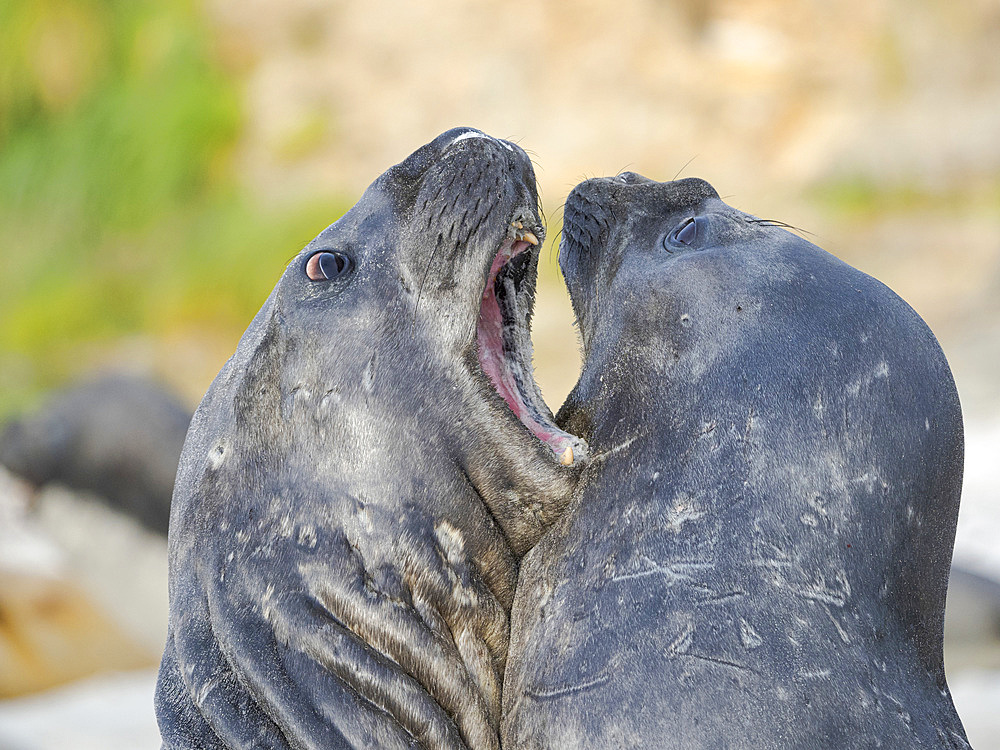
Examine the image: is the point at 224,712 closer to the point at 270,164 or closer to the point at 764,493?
the point at 764,493

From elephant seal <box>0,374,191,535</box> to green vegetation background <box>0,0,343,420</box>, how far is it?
16.2ft

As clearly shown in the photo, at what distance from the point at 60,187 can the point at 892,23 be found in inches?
484

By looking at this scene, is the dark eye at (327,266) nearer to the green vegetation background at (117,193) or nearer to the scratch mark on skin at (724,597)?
the scratch mark on skin at (724,597)

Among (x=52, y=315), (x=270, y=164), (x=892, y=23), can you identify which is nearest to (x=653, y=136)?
(x=892, y=23)

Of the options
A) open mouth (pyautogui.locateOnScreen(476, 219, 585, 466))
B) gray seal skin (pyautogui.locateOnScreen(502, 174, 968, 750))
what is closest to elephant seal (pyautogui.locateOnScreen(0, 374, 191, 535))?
open mouth (pyautogui.locateOnScreen(476, 219, 585, 466))

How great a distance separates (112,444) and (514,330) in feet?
24.8

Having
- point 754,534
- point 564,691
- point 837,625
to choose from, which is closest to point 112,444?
point 564,691

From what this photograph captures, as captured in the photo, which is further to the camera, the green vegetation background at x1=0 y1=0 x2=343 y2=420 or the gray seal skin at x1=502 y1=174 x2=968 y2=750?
the green vegetation background at x1=0 y1=0 x2=343 y2=420

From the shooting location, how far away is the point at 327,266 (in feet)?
10.3

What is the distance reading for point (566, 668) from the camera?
2645 millimetres

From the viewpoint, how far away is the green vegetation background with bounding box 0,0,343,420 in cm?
1584

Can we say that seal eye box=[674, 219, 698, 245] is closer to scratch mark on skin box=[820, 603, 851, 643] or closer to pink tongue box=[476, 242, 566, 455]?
pink tongue box=[476, 242, 566, 455]

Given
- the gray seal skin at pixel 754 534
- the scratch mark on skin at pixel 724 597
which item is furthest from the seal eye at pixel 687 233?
the scratch mark on skin at pixel 724 597

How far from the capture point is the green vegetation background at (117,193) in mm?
15844
